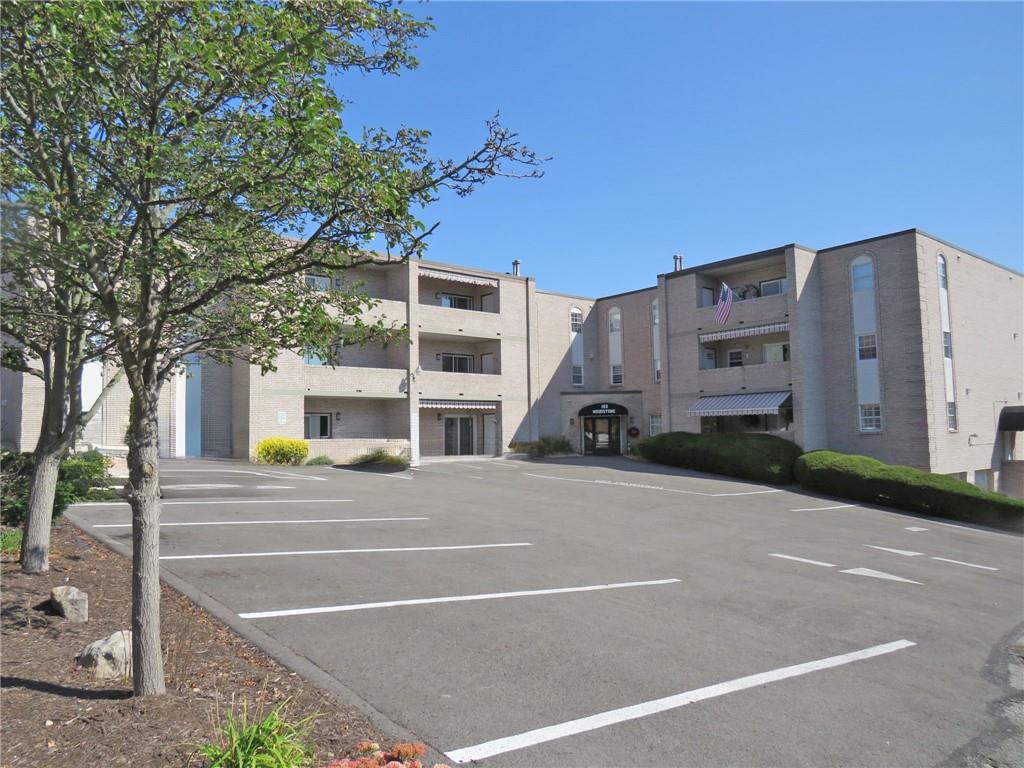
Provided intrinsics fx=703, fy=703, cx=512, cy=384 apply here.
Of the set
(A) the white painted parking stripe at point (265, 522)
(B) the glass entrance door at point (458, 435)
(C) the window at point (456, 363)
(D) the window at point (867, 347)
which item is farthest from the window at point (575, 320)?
(A) the white painted parking stripe at point (265, 522)

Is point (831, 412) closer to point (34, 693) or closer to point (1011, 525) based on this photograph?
point (1011, 525)

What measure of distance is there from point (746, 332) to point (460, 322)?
13436mm

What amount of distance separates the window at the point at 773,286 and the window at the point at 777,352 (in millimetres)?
2397

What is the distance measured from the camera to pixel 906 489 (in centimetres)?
2320

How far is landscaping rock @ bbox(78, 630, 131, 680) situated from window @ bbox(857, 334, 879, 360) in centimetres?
2991

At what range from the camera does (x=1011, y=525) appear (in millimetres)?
→ 21688

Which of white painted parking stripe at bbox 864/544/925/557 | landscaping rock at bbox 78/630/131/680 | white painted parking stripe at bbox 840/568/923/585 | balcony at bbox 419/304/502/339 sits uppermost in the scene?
balcony at bbox 419/304/502/339

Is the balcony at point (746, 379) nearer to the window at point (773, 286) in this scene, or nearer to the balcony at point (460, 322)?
the window at point (773, 286)

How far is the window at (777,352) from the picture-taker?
32.4m

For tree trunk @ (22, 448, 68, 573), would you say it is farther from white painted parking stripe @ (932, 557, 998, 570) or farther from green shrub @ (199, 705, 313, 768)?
white painted parking stripe @ (932, 557, 998, 570)

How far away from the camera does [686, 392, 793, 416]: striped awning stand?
2994 cm

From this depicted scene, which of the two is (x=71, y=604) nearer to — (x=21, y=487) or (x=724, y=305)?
(x=21, y=487)

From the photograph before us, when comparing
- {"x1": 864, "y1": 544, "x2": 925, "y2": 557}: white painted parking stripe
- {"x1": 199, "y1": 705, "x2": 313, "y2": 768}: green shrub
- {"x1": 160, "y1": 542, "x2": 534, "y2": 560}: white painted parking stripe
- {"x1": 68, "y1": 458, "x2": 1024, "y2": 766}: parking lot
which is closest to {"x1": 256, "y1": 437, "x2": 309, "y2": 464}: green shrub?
{"x1": 68, "y1": 458, "x2": 1024, "y2": 766}: parking lot

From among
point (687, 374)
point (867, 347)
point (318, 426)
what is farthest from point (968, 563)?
point (318, 426)
